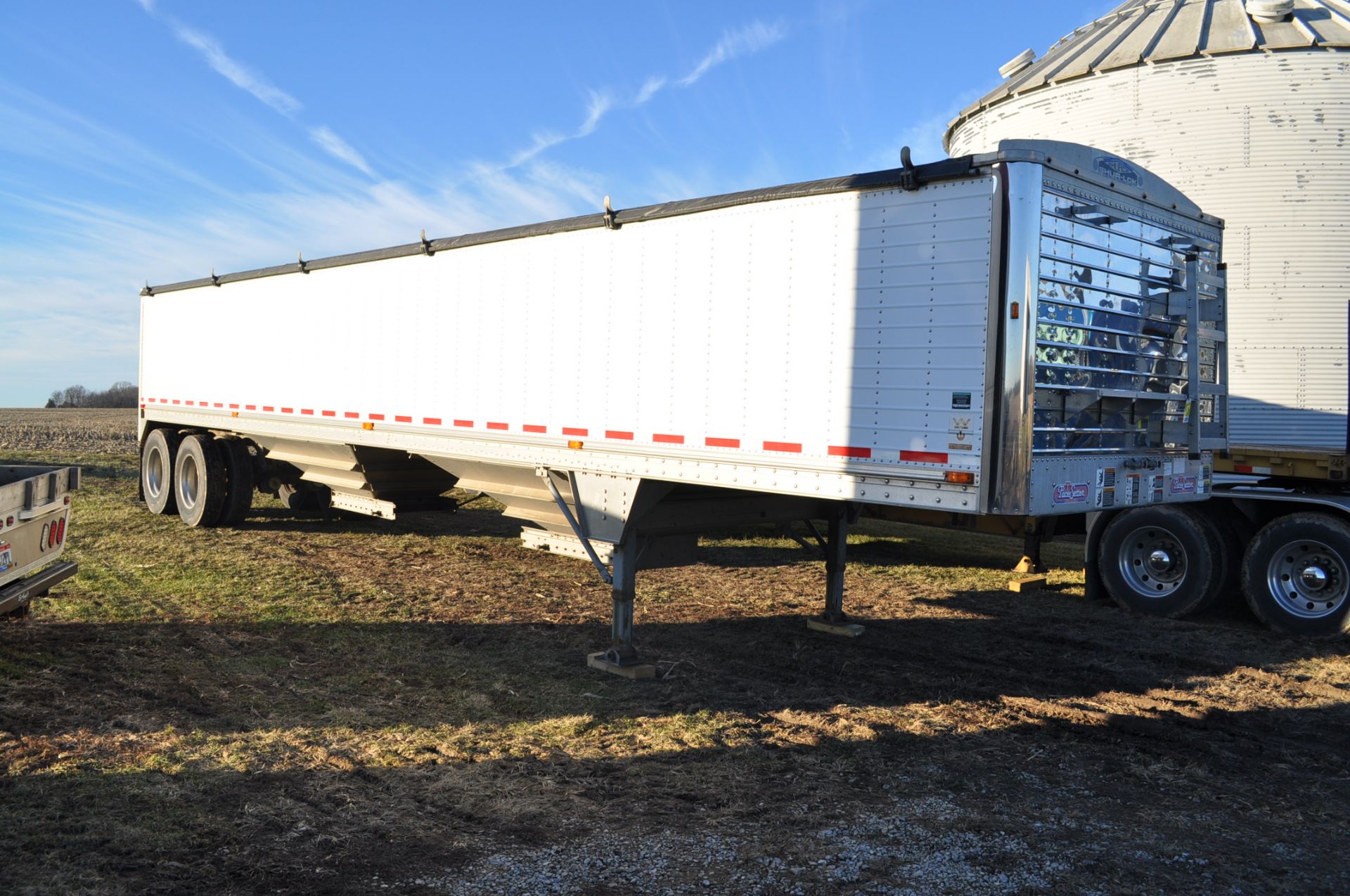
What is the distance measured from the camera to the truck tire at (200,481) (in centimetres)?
1402

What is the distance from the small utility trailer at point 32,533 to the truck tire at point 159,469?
7188 millimetres

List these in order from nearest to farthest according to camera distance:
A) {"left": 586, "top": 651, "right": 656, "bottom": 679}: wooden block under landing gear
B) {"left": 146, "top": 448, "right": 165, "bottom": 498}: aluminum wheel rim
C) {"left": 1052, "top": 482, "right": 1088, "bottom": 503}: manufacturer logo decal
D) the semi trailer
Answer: {"left": 1052, "top": 482, "right": 1088, "bottom": 503}: manufacturer logo decal
{"left": 586, "top": 651, "right": 656, "bottom": 679}: wooden block under landing gear
the semi trailer
{"left": 146, "top": 448, "right": 165, "bottom": 498}: aluminum wheel rim

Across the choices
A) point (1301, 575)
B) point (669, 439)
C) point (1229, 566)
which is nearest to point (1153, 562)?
point (1229, 566)

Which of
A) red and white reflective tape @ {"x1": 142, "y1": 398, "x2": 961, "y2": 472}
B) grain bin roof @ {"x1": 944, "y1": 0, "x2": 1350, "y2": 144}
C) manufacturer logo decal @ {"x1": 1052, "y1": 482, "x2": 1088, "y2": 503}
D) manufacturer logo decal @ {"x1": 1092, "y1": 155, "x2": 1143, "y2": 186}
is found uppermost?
grain bin roof @ {"x1": 944, "y1": 0, "x2": 1350, "y2": 144}

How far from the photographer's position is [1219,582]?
32.0ft

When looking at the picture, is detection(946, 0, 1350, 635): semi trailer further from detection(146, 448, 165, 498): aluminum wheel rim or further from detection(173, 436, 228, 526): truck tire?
detection(146, 448, 165, 498): aluminum wheel rim

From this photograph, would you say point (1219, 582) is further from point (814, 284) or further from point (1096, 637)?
point (814, 284)

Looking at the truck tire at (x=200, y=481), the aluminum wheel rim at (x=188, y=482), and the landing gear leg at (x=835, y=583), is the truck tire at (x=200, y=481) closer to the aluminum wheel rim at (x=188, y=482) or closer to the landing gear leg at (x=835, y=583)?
the aluminum wheel rim at (x=188, y=482)

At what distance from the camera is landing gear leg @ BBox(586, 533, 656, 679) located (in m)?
7.44

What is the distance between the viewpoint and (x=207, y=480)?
45.9ft

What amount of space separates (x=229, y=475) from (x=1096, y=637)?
1149 centimetres

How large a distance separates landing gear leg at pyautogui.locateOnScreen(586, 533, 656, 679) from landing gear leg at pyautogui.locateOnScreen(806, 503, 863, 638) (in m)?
2.09

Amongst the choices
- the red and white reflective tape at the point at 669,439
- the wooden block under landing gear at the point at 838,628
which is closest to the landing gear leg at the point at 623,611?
the red and white reflective tape at the point at 669,439

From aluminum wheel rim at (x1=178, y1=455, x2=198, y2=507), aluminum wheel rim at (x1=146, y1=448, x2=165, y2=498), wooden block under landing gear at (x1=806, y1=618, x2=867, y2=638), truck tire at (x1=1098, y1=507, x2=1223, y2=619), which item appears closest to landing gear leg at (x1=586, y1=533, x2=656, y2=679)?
wooden block under landing gear at (x1=806, y1=618, x2=867, y2=638)
